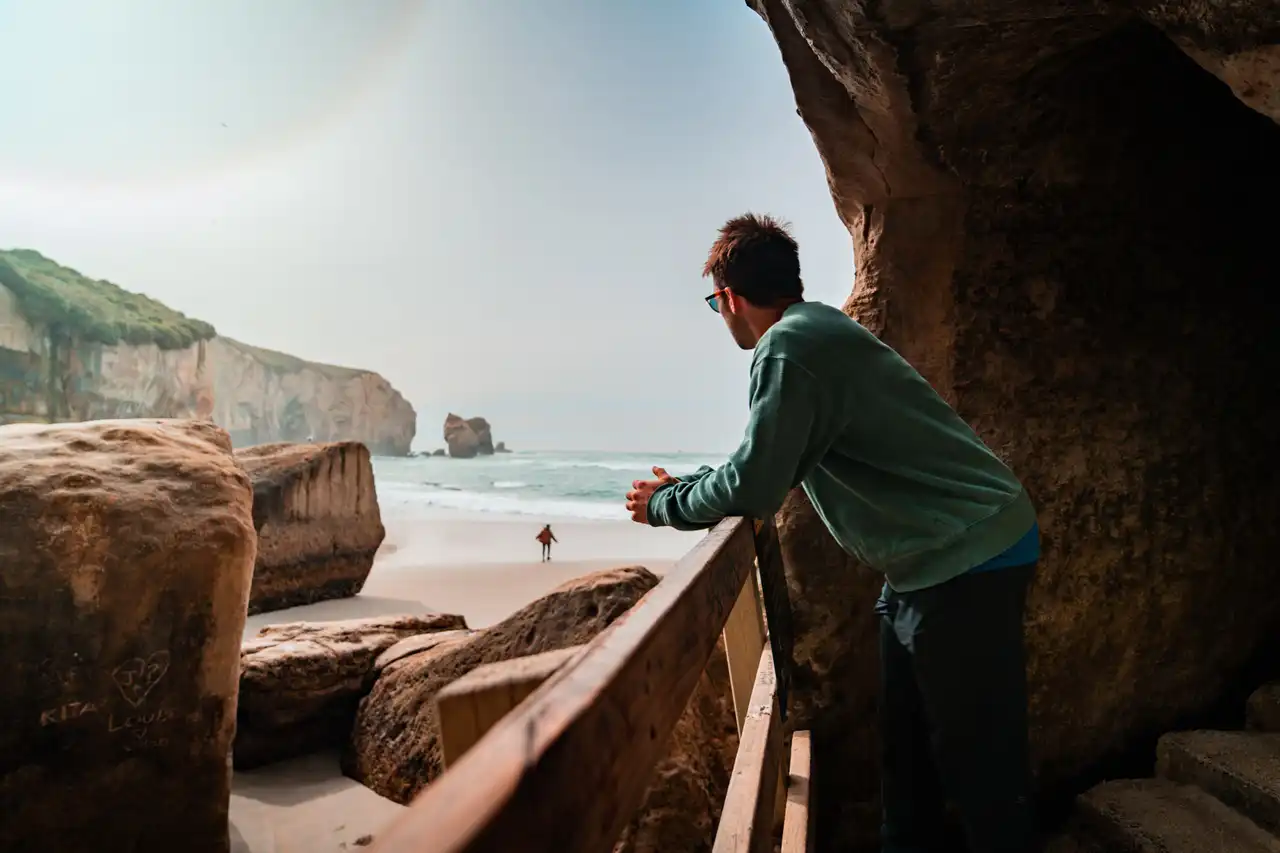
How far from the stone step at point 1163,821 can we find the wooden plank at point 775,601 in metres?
1.00

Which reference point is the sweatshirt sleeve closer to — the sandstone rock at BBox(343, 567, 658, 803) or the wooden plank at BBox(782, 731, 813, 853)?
the wooden plank at BBox(782, 731, 813, 853)

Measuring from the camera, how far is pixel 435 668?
13.1 ft

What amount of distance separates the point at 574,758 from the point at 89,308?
4319 cm

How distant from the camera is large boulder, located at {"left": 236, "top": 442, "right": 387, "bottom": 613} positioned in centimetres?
912

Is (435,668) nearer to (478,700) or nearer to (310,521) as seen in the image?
(478,700)

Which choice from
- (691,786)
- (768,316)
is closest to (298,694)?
(691,786)

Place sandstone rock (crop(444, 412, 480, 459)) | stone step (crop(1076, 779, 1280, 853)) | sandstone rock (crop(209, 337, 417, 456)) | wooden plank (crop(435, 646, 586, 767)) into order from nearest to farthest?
wooden plank (crop(435, 646, 586, 767)), stone step (crop(1076, 779, 1280, 853)), sandstone rock (crop(209, 337, 417, 456)), sandstone rock (crop(444, 412, 480, 459))

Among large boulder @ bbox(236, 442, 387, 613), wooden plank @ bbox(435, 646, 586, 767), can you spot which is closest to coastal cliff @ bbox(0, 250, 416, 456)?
large boulder @ bbox(236, 442, 387, 613)

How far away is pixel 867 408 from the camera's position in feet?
5.11

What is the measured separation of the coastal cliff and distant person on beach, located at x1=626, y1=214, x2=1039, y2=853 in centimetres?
2315

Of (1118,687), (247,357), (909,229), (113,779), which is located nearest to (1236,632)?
(1118,687)

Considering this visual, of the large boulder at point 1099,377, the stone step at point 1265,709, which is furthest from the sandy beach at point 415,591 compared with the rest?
the stone step at point 1265,709

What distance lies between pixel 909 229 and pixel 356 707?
3870 mm

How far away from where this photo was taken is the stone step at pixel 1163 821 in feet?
6.63
